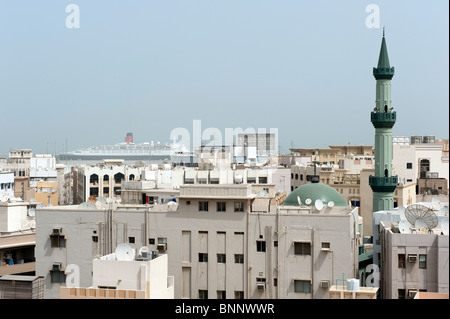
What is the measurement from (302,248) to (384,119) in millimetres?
14109

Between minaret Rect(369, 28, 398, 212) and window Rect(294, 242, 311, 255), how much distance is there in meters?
12.9

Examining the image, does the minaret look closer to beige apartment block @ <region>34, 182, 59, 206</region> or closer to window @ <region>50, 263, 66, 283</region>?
window @ <region>50, 263, 66, 283</region>

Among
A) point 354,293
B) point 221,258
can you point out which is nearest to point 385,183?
point 221,258

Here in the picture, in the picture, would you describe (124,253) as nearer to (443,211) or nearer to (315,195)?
(315,195)

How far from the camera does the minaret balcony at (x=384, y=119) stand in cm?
3002

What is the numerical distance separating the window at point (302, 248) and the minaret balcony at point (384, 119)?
14.0m

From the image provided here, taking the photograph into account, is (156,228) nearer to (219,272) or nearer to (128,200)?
(219,272)

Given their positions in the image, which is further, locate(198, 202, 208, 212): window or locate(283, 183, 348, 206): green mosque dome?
locate(283, 183, 348, 206): green mosque dome

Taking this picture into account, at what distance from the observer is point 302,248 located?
17672 millimetres

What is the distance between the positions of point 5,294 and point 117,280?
2.69m

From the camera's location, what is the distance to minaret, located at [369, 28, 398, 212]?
2992 cm

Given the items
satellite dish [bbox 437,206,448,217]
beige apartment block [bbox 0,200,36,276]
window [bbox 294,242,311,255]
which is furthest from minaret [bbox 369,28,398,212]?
beige apartment block [bbox 0,200,36,276]

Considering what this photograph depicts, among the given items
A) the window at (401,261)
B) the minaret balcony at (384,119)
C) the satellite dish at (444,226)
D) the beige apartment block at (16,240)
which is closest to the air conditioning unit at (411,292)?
the window at (401,261)
